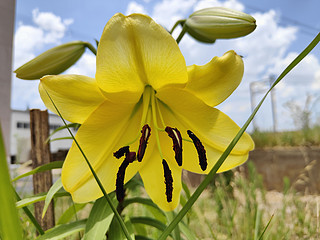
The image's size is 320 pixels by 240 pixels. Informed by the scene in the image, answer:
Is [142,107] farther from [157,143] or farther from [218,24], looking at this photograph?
[218,24]

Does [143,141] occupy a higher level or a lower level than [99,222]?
higher

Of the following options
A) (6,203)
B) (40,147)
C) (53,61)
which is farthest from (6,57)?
(6,203)

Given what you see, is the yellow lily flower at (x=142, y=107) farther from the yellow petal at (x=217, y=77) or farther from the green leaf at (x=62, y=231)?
the green leaf at (x=62, y=231)

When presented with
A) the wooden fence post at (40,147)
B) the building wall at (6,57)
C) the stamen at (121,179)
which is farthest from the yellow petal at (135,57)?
the building wall at (6,57)

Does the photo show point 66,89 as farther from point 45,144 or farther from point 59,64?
point 45,144

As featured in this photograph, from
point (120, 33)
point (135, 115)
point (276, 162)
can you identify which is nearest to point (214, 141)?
point (135, 115)

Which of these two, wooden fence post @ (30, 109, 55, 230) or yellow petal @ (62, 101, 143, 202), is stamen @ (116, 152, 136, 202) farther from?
wooden fence post @ (30, 109, 55, 230)

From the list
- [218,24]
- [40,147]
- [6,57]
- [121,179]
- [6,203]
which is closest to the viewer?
[6,203]
